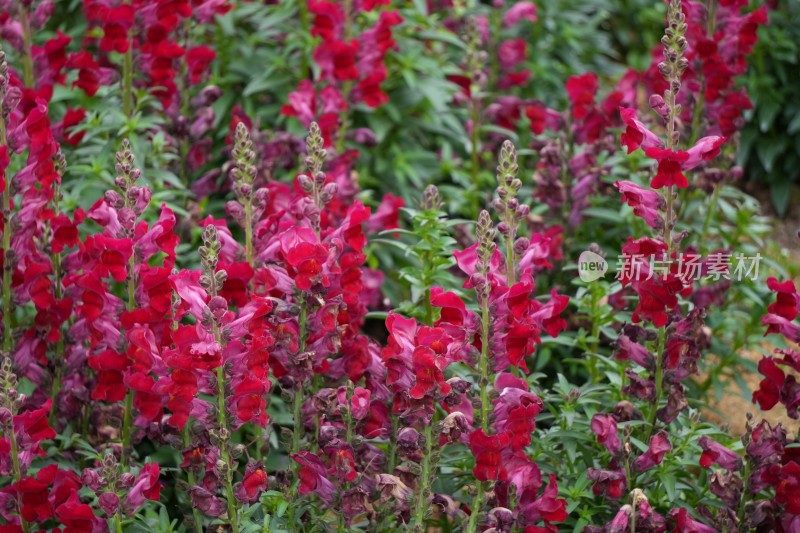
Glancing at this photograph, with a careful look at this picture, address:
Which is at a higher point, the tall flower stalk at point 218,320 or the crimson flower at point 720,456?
the tall flower stalk at point 218,320

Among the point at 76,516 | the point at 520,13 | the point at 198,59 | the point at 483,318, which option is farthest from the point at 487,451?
the point at 520,13

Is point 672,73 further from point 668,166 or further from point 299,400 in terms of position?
point 299,400

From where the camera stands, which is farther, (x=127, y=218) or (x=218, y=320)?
(x=127, y=218)

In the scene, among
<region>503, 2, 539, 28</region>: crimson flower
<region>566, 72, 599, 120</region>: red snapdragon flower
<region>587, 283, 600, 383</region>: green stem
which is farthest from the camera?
<region>503, 2, 539, 28</region>: crimson flower

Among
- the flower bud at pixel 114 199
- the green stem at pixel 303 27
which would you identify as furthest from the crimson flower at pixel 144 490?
the green stem at pixel 303 27

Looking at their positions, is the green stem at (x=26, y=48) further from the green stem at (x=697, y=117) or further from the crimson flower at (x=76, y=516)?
the green stem at (x=697, y=117)

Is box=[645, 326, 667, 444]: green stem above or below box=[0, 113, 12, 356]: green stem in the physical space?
below

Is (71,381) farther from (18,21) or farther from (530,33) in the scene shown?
(530,33)

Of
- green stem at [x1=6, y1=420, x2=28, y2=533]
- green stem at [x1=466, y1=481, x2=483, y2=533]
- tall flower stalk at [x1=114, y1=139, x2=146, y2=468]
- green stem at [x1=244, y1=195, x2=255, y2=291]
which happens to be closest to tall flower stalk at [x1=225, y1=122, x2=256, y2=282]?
green stem at [x1=244, y1=195, x2=255, y2=291]

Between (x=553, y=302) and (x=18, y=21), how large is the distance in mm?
2810

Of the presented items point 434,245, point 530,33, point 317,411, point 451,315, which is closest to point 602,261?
point 434,245

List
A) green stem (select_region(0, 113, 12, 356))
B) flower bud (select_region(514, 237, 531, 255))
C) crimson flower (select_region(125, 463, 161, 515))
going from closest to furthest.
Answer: crimson flower (select_region(125, 463, 161, 515))
flower bud (select_region(514, 237, 531, 255))
green stem (select_region(0, 113, 12, 356))

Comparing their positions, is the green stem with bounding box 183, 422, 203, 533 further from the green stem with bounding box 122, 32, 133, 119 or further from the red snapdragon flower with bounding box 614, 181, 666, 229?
the green stem with bounding box 122, 32, 133, 119

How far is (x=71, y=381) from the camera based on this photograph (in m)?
3.78
